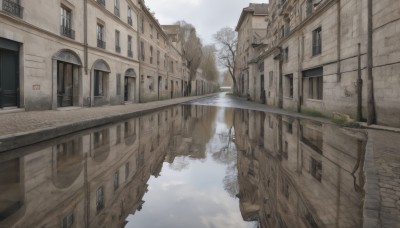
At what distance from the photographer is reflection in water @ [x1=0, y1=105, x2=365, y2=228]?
332 centimetres

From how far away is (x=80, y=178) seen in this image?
4.64 meters

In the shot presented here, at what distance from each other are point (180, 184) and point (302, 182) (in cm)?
180

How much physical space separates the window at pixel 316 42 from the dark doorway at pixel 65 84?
1368 cm

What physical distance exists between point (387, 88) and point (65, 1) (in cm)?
1518

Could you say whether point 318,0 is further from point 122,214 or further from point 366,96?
point 122,214

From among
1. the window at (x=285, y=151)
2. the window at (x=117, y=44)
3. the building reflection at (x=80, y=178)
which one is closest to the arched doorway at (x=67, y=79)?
the window at (x=117, y=44)

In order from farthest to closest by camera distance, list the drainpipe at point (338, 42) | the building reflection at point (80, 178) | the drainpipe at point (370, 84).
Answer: the drainpipe at point (338, 42), the drainpipe at point (370, 84), the building reflection at point (80, 178)

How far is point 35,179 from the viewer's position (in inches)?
179

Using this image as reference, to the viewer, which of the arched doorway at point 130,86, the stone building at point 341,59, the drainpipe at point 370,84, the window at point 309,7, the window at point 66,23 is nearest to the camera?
the stone building at point 341,59

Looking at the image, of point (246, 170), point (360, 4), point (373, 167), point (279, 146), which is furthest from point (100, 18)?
point (373, 167)

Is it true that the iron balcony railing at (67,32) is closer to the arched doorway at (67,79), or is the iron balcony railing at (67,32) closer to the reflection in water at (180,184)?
the arched doorway at (67,79)

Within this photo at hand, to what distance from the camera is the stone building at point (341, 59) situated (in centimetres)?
975

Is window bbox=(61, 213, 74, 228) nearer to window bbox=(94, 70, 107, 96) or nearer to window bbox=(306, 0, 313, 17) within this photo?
window bbox=(306, 0, 313, 17)

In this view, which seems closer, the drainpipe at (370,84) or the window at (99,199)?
the window at (99,199)
